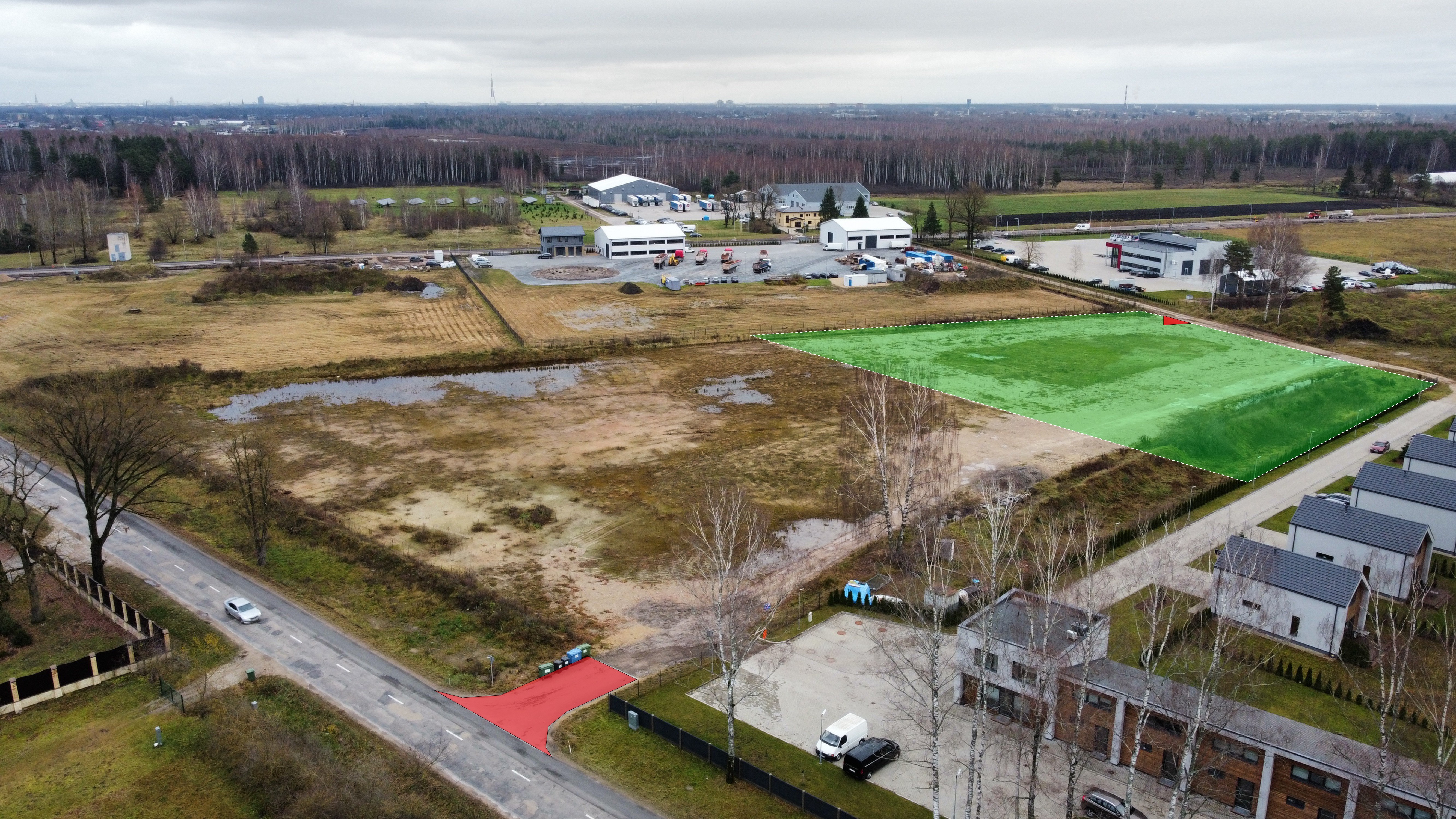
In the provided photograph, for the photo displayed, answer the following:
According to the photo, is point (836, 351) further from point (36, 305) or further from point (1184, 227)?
point (1184, 227)

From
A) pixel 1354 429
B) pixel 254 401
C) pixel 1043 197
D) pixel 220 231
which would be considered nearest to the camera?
pixel 1354 429

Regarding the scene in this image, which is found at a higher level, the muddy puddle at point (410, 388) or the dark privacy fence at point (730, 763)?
the muddy puddle at point (410, 388)

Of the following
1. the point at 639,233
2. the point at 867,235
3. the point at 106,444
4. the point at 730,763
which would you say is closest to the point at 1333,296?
the point at 867,235

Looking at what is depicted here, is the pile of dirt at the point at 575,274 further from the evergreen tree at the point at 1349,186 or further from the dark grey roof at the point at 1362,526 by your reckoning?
the evergreen tree at the point at 1349,186

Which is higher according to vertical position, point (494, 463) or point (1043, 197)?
point (1043, 197)

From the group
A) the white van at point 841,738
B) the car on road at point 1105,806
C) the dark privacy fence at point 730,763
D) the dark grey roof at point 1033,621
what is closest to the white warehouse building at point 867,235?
the dark grey roof at point 1033,621

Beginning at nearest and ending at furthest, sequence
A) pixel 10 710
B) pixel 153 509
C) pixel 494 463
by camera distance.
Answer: pixel 10 710 → pixel 153 509 → pixel 494 463

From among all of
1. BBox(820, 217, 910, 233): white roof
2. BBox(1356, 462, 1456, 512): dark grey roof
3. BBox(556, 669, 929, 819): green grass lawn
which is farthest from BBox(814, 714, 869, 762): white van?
BBox(820, 217, 910, 233): white roof

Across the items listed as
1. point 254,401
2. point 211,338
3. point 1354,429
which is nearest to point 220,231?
point 211,338
